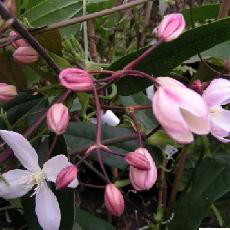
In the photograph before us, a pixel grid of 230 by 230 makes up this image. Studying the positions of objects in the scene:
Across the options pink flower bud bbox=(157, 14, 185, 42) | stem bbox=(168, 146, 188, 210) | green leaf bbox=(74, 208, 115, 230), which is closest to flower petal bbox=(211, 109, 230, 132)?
pink flower bud bbox=(157, 14, 185, 42)

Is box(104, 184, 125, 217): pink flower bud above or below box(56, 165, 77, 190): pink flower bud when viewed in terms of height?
below

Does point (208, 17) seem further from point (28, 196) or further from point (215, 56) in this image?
point (28, 196)

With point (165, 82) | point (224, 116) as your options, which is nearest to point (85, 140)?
point (224, 116)

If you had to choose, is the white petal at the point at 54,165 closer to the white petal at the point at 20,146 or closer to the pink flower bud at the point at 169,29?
the white petal at the point at 20,146

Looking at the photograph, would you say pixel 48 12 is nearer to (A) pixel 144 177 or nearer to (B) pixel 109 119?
(B) pixel 109 119

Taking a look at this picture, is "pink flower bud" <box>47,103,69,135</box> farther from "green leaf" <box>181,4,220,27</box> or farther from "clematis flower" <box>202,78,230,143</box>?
"green leaf" <box>181,4,220,27</box>

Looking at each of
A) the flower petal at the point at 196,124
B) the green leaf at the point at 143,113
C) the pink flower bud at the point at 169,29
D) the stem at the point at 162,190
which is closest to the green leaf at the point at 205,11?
the green leaf at the point at 143,113
